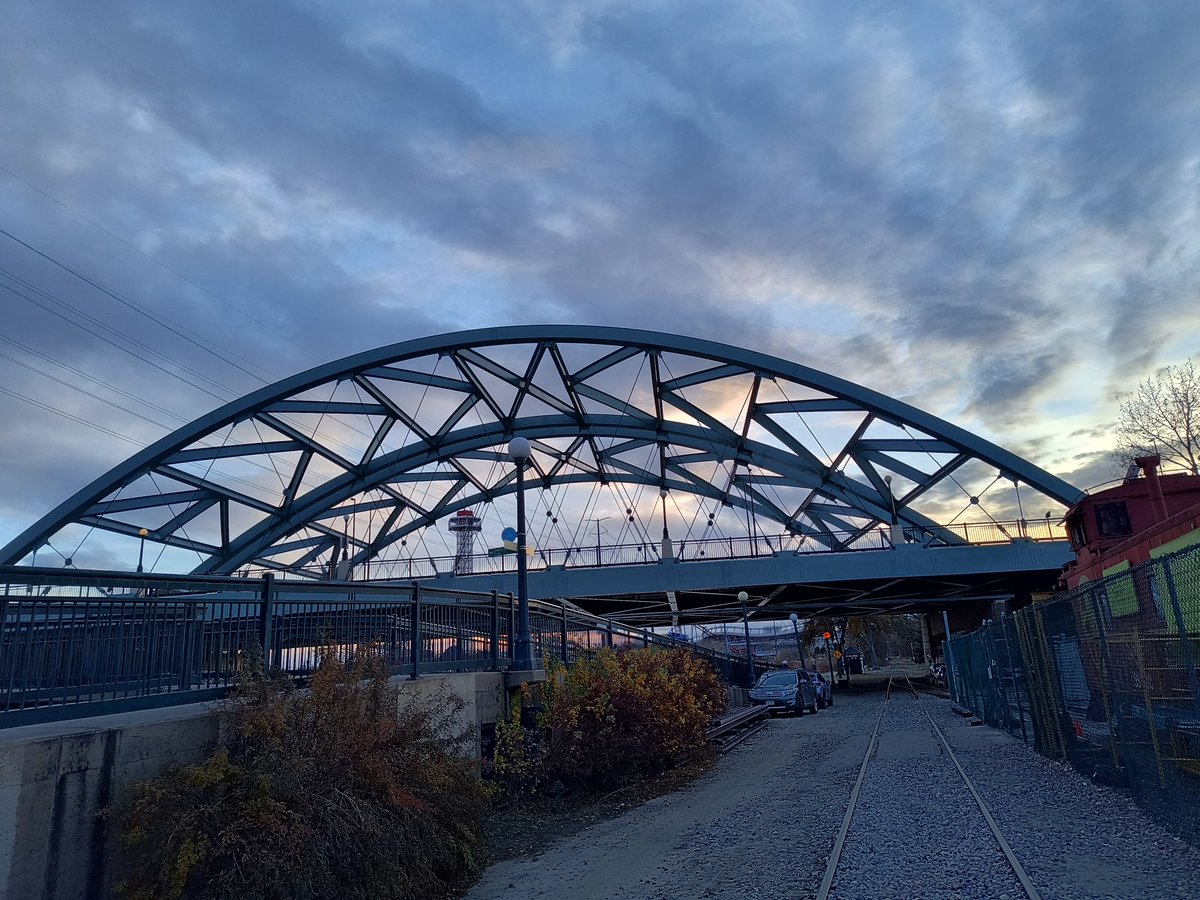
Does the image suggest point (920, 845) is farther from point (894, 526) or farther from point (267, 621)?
point (894, 526)

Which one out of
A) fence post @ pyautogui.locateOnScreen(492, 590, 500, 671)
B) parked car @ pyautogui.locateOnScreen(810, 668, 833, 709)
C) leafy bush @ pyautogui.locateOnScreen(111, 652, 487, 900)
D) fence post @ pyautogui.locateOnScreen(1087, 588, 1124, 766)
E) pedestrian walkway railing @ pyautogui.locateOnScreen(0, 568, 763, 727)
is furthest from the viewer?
parked car @ pyautogui.locateOnScreen(810, 668, 833, 709)

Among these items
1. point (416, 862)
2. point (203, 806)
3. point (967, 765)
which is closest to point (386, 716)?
point (416, 862)

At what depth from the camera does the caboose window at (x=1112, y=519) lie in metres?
17.0

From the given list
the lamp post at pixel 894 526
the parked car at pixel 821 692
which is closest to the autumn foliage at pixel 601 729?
the parked car at pixel 821 692

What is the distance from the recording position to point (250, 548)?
49.6 metres

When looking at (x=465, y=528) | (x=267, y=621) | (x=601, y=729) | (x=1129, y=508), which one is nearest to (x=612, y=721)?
(x=601, y=729)

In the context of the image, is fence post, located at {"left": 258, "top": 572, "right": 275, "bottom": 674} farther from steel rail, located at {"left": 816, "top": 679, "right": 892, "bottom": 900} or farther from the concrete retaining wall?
steel rail, located at {"left": 816, "top": 679, "right": 892, "bottom": 900}

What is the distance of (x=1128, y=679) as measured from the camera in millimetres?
9055

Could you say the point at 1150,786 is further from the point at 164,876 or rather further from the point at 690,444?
the point at 690,444

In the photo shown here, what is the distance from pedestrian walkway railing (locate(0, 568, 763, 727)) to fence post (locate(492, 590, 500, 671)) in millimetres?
1439

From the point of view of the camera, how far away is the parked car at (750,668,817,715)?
28.2m

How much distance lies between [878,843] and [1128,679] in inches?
136

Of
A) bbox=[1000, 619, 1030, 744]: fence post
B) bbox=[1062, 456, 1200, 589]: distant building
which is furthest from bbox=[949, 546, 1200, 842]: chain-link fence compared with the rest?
bbox=[1062, 456, 1200, 589]: distant building

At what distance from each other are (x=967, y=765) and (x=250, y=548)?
150ft
